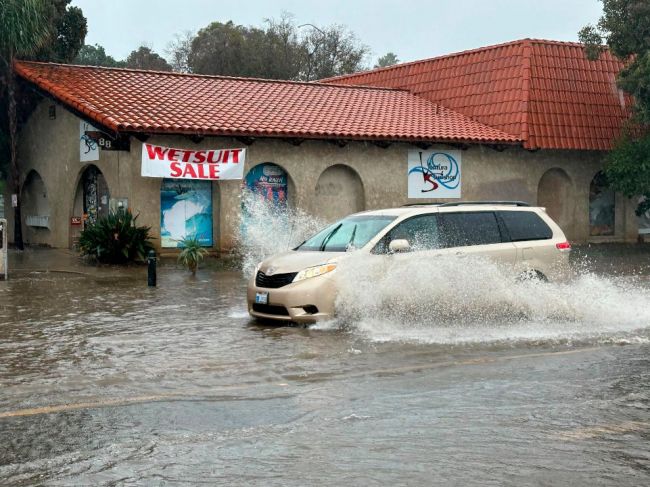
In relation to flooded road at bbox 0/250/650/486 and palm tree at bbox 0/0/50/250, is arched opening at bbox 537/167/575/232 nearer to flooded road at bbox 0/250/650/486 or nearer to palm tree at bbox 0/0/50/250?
palm tree at bbox 0/0/50/250

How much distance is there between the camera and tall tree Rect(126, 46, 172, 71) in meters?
69.1

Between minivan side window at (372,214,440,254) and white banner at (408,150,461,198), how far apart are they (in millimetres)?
15149

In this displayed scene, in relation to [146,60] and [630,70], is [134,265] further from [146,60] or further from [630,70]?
[146,60]

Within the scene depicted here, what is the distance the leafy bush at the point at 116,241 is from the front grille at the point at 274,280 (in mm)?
10528

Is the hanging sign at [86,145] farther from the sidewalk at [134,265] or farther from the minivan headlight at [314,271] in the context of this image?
the minivan headlight at [314,271]

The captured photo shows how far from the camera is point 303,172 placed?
87.2 feet

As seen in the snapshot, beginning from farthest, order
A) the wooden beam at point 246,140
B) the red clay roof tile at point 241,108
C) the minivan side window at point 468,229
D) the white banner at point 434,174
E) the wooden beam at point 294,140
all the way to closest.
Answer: the white banner at point 434,174
the wooden beam at point 294,140
the wooden beam at point 246,140
the red clay roof tile at point 241,108
the minivan side window at point 468,229

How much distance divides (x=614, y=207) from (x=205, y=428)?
2755cm

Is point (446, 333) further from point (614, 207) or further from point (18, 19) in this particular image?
point (614, 207)

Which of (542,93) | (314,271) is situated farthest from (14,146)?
(314,271)

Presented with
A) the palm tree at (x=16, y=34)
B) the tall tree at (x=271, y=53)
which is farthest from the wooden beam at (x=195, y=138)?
the tall tree at (x=271, y=53)

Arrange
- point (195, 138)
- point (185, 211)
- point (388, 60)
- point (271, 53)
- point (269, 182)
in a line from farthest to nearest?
point (388, 60) → point (271, 53) → point (269, 182) → point (185, 211) → point (195, 138)

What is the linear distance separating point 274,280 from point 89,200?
1615 cm

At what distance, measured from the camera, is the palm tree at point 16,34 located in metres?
25.8
